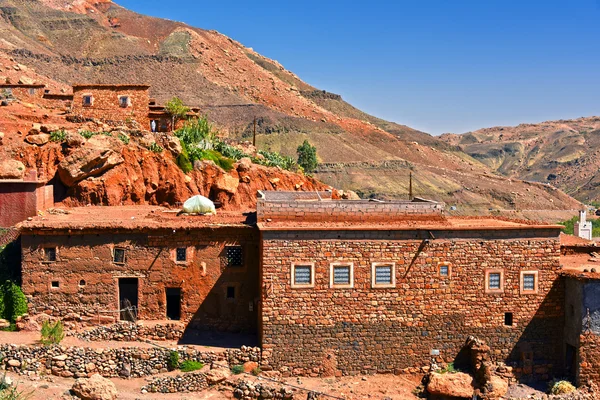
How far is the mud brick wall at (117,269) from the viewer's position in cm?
2078

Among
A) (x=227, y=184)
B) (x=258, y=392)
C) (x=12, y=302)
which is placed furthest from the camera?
(x=227, y=184)

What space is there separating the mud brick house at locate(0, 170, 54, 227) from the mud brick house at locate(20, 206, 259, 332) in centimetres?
329

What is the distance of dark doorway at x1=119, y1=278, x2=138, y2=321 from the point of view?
20953mm

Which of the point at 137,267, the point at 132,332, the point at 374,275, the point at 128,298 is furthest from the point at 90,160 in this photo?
the point at 374,275

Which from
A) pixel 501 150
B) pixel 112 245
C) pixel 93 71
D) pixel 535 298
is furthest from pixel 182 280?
Result: pixel 501 150

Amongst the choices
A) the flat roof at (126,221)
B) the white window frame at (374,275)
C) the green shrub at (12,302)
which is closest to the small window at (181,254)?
the flat roof at (126,221)

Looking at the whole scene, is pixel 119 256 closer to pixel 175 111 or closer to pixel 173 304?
pixel 173 304

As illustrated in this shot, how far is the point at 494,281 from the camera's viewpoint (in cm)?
2038

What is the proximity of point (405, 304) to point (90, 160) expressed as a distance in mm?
15417

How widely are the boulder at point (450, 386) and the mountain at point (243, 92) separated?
45032 millimetres

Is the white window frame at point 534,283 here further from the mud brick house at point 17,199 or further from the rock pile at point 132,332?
the mud brick house at point 17,199

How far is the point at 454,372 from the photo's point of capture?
1994cm

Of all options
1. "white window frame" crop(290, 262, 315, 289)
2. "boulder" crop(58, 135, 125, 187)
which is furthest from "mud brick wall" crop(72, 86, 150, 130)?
"white window frame" crop(290, 262, 315, 289)

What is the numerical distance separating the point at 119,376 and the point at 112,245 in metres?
3.91
